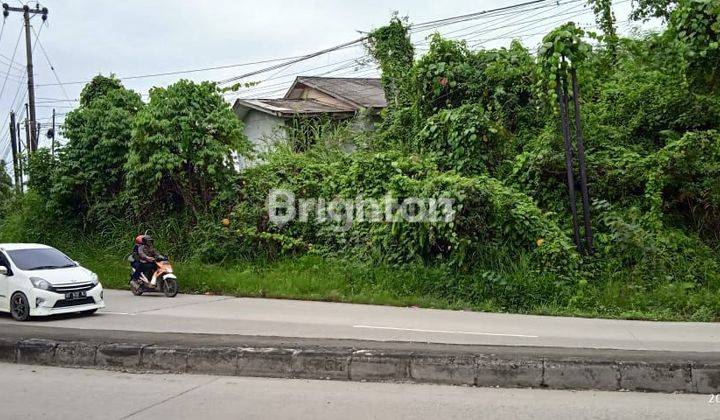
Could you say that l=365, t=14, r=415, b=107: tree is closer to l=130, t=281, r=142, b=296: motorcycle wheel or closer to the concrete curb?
l=130, t=281, r=142, b=296: motorcycle wheel

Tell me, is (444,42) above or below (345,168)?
above

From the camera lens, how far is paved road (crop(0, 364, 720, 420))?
589 centimetres

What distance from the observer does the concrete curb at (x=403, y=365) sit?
6.73 metres

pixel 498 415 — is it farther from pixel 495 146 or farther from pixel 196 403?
pixel 495 146

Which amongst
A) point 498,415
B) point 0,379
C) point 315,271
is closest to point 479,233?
point 315,271

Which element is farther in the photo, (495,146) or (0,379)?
(495,146)

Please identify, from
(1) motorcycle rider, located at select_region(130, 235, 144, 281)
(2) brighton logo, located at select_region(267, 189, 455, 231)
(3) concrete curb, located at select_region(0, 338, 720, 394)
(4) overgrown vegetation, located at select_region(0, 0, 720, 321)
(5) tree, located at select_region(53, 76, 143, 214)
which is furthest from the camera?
(5) tree, located at select_region(53, 76, 143, 214)

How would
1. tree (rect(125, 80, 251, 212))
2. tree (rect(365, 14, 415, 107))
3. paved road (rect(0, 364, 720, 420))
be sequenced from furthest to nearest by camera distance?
tree (rect(365, 14, 415, 107))
tree (rect(125, 80, 251, 212))
paved road (rect(0, 364, 720, 420))

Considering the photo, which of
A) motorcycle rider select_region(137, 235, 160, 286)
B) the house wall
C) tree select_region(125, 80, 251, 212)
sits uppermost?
the house wall

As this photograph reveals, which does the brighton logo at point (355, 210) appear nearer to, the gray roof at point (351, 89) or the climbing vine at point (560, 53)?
the climbing vine at point (560, 53)

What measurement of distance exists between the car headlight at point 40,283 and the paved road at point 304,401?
14.7ft

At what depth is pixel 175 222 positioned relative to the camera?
18.6 meters

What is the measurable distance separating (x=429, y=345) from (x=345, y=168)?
9.85 metres

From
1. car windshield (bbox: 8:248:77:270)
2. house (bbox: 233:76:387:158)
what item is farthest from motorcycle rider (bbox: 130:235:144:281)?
house (bbox: 233:76:387:158)
